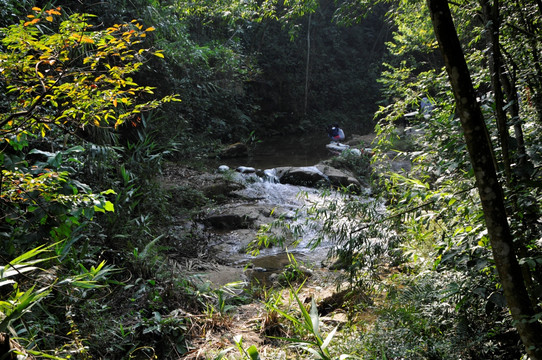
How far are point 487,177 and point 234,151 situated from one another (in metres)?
11.4

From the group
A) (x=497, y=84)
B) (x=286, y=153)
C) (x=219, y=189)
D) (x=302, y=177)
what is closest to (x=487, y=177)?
(x=497, y=84)

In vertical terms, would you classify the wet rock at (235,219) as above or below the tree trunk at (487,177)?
below

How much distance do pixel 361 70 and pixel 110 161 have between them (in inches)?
836

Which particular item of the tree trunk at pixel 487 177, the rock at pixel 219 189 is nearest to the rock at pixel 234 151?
the rock at pixel 219 189

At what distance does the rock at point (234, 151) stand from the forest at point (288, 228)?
5231 millimetres

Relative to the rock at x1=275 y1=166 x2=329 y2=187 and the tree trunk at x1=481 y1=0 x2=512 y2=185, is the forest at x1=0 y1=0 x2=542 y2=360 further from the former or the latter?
the rock at x1=275 y1=166 x2=329 y2=187

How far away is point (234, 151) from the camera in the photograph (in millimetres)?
12672

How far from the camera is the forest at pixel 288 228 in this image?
1.88 m

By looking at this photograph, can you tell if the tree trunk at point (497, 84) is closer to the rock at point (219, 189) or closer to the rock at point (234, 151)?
the rock at point (219, 189)

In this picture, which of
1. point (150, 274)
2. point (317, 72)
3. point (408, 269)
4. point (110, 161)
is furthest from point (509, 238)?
point (317, 72)

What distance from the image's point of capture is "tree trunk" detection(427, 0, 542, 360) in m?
1.46

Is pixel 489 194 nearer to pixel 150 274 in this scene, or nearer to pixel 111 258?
pixel 150 274

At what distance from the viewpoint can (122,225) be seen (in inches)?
173

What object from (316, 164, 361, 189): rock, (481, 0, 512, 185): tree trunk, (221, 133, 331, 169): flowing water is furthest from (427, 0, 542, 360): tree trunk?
(221, 133, 331, 169): flowing water
